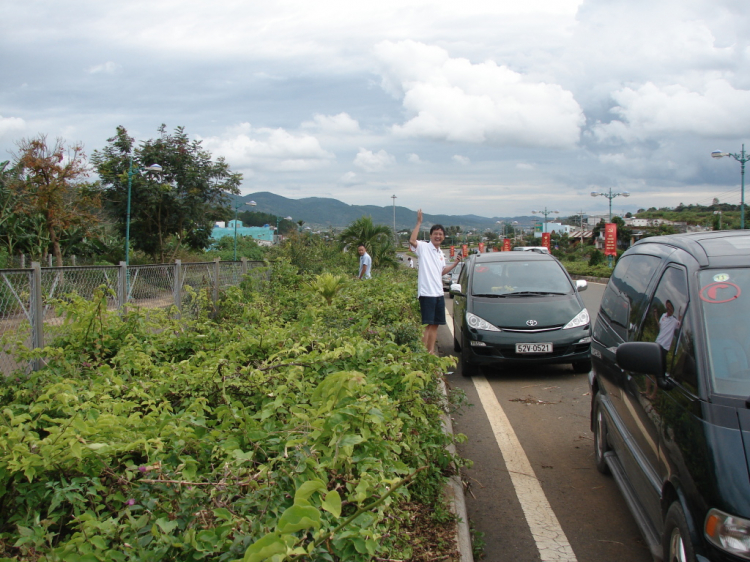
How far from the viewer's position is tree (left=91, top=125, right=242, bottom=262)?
28.6 metres

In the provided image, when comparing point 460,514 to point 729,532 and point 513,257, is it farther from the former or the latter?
point 513,257

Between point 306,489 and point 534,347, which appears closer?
point 306,489

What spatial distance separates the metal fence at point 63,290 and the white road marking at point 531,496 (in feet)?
12.9

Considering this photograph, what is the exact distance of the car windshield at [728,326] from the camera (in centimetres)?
279

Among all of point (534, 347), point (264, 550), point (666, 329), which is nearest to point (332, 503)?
point (264, 550)

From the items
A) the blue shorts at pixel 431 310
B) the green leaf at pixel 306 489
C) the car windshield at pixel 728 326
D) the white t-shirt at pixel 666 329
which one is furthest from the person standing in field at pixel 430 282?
the green leaf at pixel 306 489

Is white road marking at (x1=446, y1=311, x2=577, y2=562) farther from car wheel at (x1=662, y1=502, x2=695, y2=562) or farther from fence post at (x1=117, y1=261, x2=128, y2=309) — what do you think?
fence post at (x1=117, y1=261, x2=128, y2=309)

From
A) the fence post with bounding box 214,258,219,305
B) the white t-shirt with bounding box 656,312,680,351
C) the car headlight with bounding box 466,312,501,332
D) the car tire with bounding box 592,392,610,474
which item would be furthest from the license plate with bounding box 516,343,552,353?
the fence post with bounding box 214,258,219,305

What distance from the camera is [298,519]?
1.77 metres

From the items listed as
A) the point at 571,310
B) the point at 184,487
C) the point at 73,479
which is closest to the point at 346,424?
the point at 184,487

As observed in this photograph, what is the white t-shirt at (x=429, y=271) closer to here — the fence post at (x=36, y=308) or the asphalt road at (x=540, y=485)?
the asphalt road at (x=540, y=485)

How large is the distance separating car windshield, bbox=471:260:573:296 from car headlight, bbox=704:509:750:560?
6.58 meters

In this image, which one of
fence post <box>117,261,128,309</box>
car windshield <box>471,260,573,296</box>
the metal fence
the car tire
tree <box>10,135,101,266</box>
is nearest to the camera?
the car tire

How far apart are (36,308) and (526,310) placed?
19.6 feet
